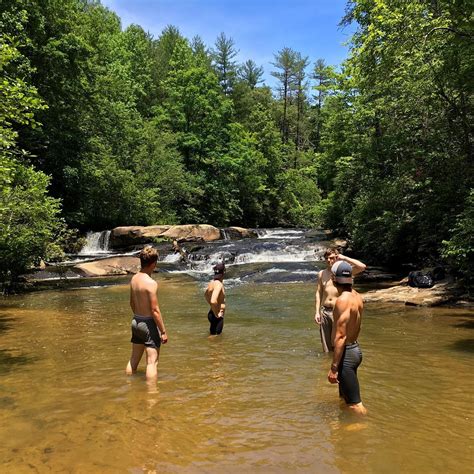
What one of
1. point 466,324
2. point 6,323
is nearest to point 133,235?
point 6,323

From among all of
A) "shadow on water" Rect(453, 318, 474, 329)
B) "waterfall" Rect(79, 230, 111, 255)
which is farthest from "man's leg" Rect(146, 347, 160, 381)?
"waterfall" Rect(79, 230, 111, 255)

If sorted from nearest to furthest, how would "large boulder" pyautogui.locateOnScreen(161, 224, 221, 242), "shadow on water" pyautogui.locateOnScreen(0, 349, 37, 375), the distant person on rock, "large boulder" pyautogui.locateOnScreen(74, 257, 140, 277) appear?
"shadow on water" pyautogui.locateOnScreen(0, 349, 37, 375)
"large boulder" pyautogui.locateOnScreen(74, 257, 140, 277)
the distant person on rock
"large boulder" pyautogui.locateOnScreen(161, 224, 221, 242)

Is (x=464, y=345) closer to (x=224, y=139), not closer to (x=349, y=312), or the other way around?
(x=349, y=312)

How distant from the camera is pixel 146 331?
604 cm

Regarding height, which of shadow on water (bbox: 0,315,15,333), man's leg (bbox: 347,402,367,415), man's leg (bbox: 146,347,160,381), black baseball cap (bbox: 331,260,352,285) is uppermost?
black baseball cap (bbox: 331,260,352,285)

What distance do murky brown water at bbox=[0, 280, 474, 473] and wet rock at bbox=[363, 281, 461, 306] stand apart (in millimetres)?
1916

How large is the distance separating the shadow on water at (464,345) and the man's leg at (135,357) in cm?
532

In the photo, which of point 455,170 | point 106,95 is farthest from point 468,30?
point 106,95

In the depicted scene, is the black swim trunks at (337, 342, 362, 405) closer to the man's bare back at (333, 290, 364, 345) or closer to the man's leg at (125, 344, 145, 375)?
the man's bare back at (333, 290, 364, 345)

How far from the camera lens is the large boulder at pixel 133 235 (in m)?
27.1

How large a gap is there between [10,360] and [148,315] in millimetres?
3060

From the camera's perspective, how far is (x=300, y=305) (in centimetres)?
1294

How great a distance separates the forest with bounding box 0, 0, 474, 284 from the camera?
12.2 metres

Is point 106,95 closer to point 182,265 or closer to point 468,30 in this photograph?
point 182,265
